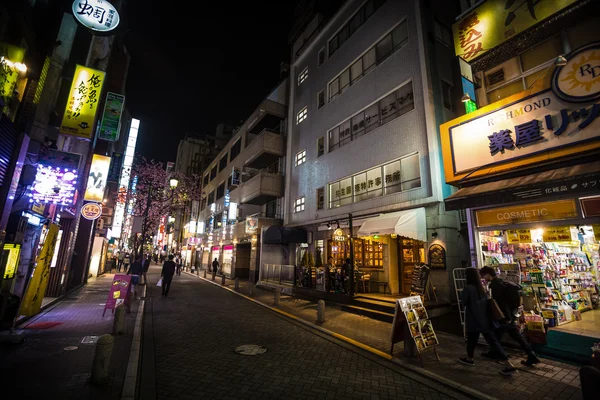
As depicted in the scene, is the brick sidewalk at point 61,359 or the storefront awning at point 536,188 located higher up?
the storefront awning at point 536,188

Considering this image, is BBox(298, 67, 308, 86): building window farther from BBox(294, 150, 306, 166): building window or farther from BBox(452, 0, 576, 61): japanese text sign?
BBox(452, 0, 576, 61): japanese text sign

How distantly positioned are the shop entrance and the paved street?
6780 mm

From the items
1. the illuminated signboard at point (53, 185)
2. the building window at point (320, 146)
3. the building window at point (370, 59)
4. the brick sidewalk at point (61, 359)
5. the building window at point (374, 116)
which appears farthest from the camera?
the building window at point (320, 146)

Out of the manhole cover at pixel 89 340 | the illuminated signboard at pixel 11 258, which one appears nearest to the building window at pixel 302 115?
the illuminated signboard at pixel 11 258

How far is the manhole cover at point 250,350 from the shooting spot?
6789 mm

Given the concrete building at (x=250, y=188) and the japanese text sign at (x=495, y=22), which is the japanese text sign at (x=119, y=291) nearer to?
the concrete building at (x=250, y=188)

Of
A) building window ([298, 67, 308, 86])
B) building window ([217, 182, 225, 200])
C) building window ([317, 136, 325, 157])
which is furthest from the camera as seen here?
building window ([217, 182, 225, 200])

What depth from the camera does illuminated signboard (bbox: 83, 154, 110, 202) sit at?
15.5m

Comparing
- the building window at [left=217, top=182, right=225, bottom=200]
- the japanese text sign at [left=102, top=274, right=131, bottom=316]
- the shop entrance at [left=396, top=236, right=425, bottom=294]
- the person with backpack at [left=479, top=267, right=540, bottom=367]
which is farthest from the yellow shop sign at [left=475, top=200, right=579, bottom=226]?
the building window at [left=217, top=182, right=225, bottom=200]

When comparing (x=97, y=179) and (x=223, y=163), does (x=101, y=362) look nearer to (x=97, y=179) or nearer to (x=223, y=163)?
(x=97, y=179)

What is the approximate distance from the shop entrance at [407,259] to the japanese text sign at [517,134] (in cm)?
537

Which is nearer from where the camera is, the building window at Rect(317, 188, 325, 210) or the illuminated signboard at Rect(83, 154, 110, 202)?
the illuminated signboard at Rect(83, 154, 110, 202)

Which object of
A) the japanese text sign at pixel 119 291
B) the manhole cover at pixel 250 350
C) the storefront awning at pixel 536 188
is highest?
the storefront awning at pixel 536 188

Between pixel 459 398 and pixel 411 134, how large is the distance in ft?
35.2
